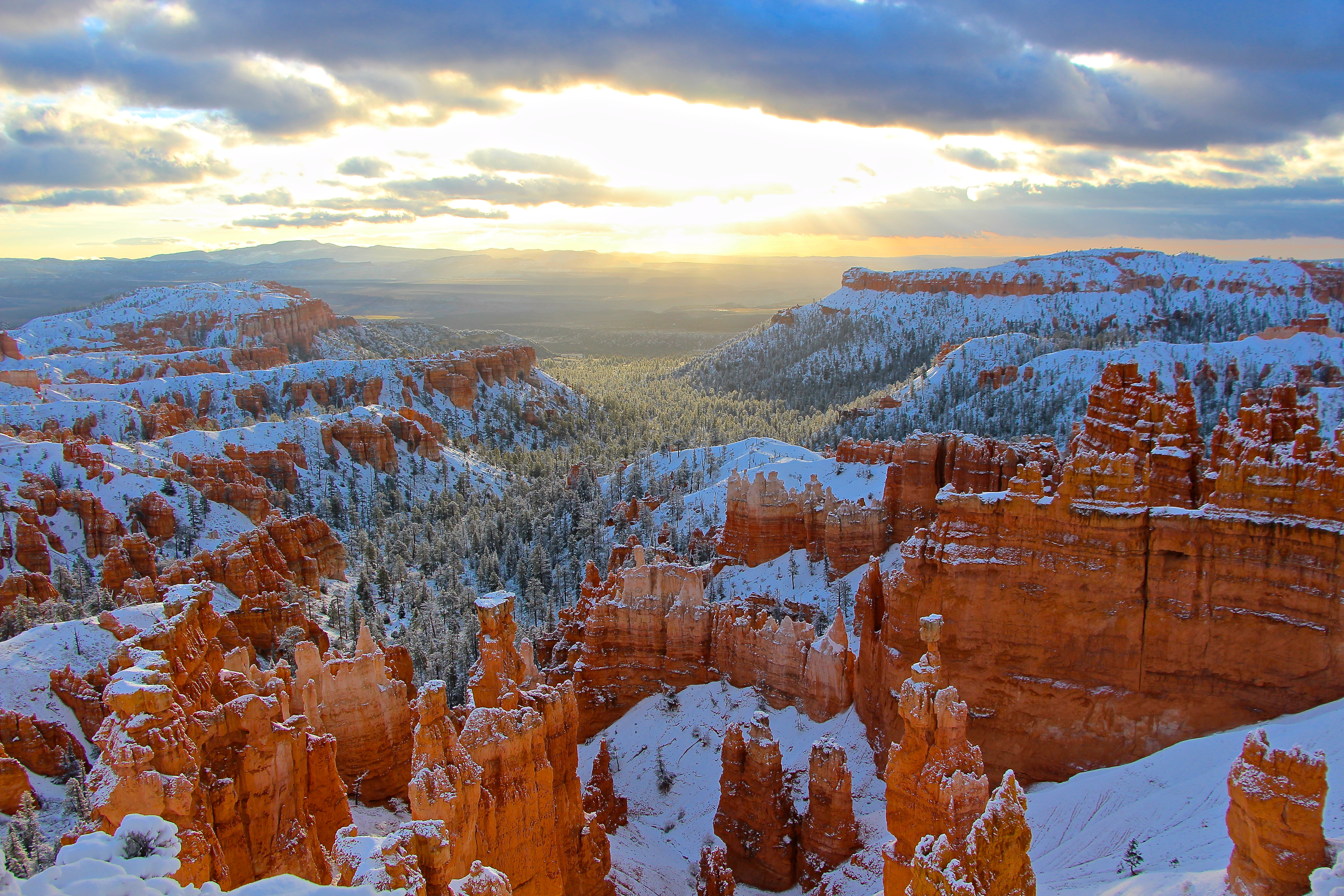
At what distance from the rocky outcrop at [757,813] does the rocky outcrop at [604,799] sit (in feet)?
10.6

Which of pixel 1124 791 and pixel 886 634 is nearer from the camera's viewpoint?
pixel 1124 791

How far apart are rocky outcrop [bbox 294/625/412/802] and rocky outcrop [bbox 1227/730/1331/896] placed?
20951 millimetres

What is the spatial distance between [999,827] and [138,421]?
116 meters

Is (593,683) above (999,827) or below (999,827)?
below

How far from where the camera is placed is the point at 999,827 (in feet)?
36.6

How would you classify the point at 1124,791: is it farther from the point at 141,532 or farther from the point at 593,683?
the point at 141,532

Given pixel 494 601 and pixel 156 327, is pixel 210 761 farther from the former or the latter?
pixel 156 327

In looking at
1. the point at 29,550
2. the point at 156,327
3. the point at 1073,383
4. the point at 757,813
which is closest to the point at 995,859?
the point at 757,813

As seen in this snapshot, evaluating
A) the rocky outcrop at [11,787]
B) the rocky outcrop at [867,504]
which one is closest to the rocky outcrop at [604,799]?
the rocky outcrop at [11,787]

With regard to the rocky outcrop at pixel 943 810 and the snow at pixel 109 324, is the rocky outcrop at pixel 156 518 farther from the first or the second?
the snow at pixel 109 324

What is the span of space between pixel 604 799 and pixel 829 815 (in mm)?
7274

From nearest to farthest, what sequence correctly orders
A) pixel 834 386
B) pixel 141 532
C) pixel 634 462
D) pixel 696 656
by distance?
pixel 696 656
pixel 141 532
pixel 634 462
pixel 834 386

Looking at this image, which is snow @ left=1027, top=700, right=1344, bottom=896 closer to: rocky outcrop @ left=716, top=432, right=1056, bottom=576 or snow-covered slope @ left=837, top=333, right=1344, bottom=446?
rocky outcrop @ left=716, top=432, right=1056, bottom=576

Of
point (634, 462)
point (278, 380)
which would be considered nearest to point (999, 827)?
point (634, 462)
